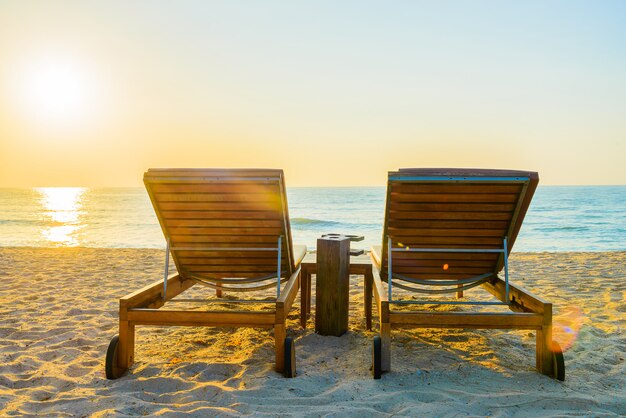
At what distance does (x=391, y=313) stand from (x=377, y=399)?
0.66 meters

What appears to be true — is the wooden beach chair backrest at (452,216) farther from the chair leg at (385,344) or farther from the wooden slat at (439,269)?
the chair leg at (385,344)

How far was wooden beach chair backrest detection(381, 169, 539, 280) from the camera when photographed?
11.8ft

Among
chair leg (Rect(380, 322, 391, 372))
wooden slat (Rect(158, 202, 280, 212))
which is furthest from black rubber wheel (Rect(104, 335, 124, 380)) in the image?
chair leg (Rect(380, 322, 391, 372))

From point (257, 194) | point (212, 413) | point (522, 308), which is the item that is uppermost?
point (257, 194)

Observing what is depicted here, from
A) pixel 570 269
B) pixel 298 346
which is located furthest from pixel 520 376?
pixel 570 269

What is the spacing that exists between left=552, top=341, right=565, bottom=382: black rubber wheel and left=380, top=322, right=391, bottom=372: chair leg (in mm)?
1272

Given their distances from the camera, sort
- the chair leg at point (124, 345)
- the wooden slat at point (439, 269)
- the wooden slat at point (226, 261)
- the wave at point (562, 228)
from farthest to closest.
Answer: the wave at point (562, 228)
the wooden slat at point (226, 261)
the wooden slat at point (439, 269)
the chair leg at point (124, 345)

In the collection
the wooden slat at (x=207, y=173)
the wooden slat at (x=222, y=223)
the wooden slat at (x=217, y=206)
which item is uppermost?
the wooden slat at (x=207, y=173)

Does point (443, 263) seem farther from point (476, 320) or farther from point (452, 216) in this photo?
point (476, 320)

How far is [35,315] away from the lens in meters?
5.29

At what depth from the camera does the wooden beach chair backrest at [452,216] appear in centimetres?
361

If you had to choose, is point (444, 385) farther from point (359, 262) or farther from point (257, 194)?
point (257, 194)

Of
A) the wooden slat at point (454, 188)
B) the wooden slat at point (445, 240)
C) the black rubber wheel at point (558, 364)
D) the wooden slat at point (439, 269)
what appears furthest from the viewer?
the wooden slat at point (439, 269)

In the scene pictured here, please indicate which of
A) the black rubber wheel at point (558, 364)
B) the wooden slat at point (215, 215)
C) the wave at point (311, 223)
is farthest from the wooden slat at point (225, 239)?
the wave at point (311, 223)
